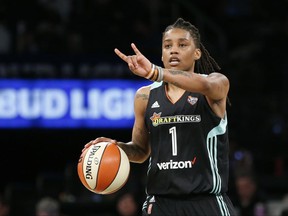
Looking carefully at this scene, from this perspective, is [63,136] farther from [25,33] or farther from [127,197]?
[127,197]

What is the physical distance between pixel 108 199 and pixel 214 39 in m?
4.76

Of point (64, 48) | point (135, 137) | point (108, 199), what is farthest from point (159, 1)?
point (135, 137)

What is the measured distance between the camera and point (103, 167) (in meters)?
5.64

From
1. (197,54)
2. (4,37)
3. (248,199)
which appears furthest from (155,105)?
(4,37)

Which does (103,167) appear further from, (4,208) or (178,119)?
(4,208)

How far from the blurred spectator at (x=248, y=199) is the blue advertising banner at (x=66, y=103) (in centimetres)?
303

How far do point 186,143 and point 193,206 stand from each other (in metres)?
0.44

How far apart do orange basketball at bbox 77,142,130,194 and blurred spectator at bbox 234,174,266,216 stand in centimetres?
445

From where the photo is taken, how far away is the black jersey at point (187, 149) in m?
5.45

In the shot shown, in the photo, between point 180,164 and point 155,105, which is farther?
point 155,105

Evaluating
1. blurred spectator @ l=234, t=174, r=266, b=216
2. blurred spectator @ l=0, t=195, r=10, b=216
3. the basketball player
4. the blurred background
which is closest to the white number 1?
the basketball player

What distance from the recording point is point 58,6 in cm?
1434

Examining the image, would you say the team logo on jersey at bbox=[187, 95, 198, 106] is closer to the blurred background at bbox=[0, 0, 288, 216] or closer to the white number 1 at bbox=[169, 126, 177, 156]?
the white number 1 at bbox=[169, 126, 177, 156]

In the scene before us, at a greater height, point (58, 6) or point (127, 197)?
point (58, 6)
